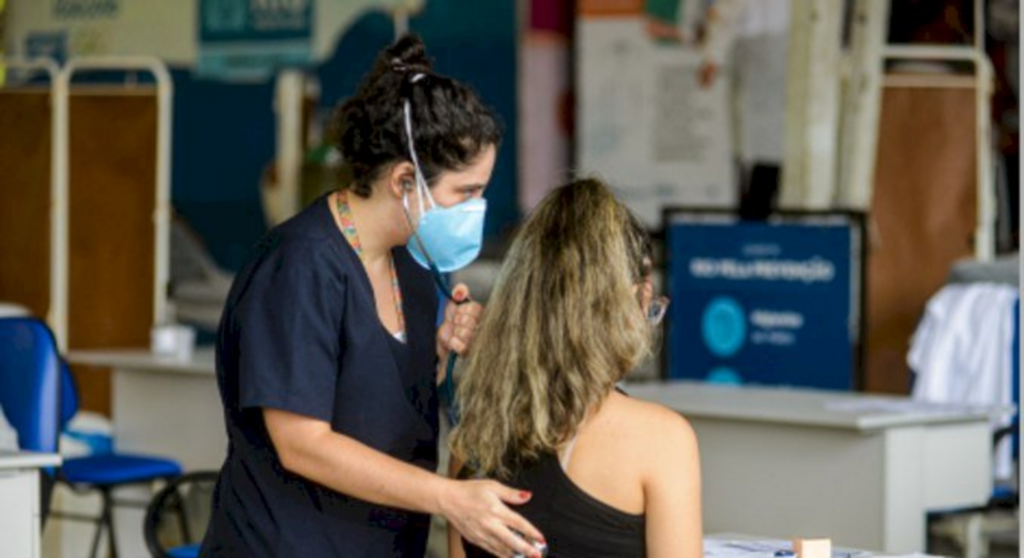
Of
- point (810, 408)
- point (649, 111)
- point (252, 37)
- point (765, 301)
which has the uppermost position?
point (252, 37)

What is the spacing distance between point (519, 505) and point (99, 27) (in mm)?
7860

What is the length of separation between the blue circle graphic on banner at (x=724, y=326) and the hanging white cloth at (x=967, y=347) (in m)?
0.68

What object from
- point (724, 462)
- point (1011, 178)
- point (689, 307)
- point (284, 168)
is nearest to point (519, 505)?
point (724, 462)

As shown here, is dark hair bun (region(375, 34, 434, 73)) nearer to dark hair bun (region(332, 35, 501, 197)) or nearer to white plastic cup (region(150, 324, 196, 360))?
dark hair bun (region(332, 35, 501, 197))

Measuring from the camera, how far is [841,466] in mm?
4793

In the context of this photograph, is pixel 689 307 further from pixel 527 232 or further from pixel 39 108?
pixel 527 232

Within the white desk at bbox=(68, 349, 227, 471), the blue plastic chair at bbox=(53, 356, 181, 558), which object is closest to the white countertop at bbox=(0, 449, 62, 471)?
the blue plastic chair at bbox=(53, 356, 181, 558)

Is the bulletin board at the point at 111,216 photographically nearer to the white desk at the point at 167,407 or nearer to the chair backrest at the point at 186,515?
the white desk at the point at 167,407

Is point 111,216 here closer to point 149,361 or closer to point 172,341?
point 172,341

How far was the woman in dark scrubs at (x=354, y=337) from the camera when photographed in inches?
93.4

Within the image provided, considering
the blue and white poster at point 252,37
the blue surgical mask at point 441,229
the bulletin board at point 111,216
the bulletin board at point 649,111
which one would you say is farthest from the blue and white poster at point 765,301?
the blue surgical mask at point 441,229

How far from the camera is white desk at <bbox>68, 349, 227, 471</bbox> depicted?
605cm

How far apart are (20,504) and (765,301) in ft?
10.4

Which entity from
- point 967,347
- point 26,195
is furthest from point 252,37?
point 967,347
